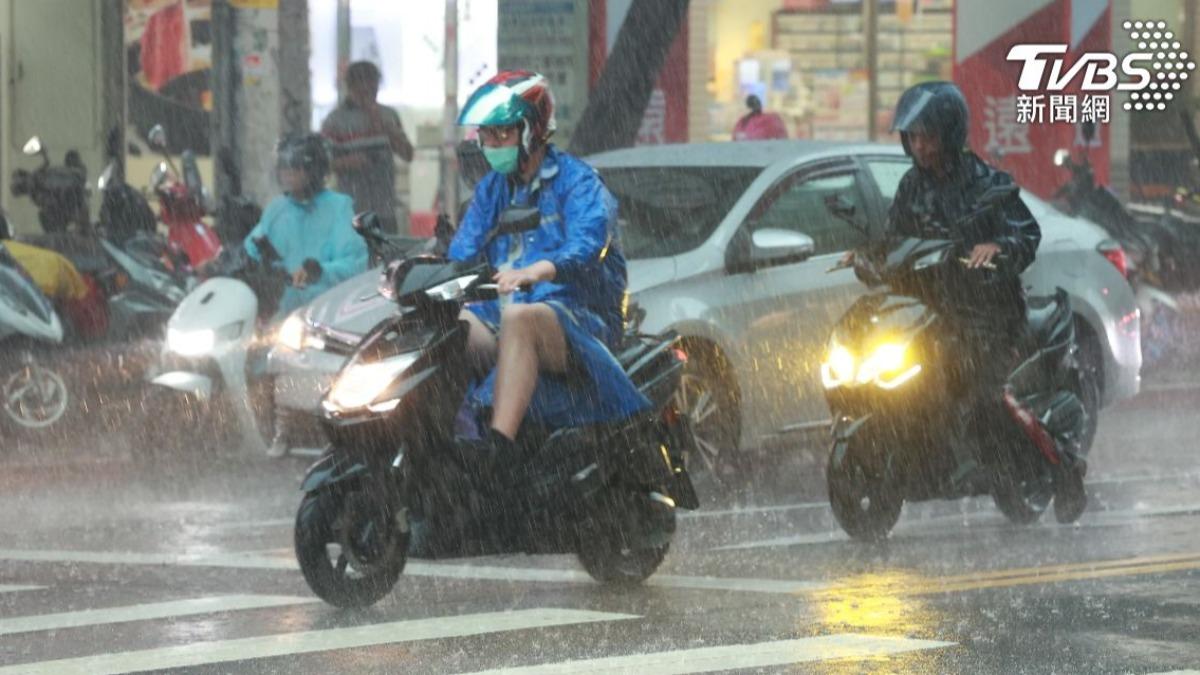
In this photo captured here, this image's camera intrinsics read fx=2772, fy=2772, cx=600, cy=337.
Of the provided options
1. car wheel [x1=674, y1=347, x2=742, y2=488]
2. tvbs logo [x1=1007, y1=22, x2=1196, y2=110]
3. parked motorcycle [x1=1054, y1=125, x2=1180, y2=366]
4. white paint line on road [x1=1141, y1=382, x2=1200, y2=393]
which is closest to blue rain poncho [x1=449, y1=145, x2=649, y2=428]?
car wheel [x1=674, y1=347, x2=742, y2=488]

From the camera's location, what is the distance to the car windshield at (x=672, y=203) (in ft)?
42.3

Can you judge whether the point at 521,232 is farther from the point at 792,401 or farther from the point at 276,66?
the point at 276,66

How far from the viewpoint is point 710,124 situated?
2630 cm

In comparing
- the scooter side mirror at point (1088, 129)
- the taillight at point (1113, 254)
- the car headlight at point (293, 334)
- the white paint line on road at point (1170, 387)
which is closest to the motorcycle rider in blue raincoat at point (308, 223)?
the car headlight at point (293, 334)

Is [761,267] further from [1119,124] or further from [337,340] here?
[1119,124]

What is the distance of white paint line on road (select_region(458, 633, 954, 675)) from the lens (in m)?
7.61

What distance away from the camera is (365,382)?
884 centimetres

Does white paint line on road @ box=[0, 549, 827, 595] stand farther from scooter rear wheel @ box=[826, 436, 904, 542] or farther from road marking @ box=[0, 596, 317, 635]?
scooter rear wheel @ box=[826, 436, 904, 542]

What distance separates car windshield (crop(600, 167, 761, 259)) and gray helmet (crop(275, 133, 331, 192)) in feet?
6.62

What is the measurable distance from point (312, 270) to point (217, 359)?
683mm

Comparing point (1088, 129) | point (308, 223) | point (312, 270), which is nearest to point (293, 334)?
point (312, 270)

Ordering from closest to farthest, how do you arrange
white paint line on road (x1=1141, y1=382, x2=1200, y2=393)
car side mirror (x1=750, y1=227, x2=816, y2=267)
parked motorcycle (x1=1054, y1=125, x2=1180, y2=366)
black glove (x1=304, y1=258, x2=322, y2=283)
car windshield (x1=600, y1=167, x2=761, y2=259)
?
car side mirror (x1=750, y1=227, x2=816, y2=267) → car windshield (x1=600, y1=167, x2=761, y2=259) → black glove (x1=304, y1=258, x2=322, y2=283) → white paint line on road (x1=1141, y1=382, x2=1200, y2=393) → parked motorcycle (x1=1054, y1=125, x2=1180, y2=366)

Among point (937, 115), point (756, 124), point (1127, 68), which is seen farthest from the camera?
point (1127, 68)

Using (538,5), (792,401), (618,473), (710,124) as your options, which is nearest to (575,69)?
(538,5)
